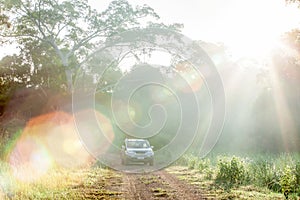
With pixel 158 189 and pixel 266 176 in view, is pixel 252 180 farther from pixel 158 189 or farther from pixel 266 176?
pixel 158 189

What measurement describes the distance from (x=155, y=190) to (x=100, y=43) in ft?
75.9

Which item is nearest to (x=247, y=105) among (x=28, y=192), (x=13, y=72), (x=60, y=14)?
(x=60, y=14)

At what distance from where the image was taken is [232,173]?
47.4 ft

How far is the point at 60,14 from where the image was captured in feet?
104

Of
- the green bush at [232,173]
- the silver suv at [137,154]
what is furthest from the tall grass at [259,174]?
the silver suv at [137,154]

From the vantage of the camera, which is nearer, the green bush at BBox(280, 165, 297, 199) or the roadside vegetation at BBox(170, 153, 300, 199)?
the green bush at BBox(280, 165, 297, 199)

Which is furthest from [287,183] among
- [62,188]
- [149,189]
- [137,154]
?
[137,154]

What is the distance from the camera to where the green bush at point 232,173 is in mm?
14227

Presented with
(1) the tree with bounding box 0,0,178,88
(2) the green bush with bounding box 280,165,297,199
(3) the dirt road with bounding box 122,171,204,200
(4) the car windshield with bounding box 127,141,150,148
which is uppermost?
(1) the tree with bounding box 0,0,178,88

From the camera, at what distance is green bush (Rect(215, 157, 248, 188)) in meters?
14.2

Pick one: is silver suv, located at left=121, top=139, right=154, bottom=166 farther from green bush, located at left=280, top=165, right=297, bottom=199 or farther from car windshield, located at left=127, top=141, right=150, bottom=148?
green bush, located at left=280, top=165, right=297, bottom=199

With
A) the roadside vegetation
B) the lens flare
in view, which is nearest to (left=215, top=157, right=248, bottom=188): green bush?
the roadside vegetation

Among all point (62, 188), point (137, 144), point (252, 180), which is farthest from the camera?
point (137, 144)

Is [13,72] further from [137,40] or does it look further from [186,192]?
[186,192]
